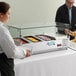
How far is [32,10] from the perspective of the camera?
3.40 m

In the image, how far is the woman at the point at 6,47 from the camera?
137 cm

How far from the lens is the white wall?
322 cm

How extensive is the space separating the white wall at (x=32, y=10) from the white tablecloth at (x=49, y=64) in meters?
1.46

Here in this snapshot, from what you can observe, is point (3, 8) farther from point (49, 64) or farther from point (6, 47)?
point (49, 64)

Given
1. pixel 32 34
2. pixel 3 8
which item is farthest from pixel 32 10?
pixel 3 8

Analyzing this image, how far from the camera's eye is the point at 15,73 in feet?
5.13

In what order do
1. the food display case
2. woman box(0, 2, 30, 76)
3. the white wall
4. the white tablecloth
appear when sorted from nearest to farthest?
woman box(0, 2, 30, 76), the white tablecloth, the food display case, the white wall

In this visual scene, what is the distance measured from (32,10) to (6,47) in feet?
6.84

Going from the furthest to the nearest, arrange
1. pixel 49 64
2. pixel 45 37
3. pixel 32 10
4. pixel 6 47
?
pixel 32 10, pixel 45 37, pixel 49 64, pixel 6 47

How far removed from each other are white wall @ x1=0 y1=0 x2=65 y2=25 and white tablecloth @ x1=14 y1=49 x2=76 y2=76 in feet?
4.79

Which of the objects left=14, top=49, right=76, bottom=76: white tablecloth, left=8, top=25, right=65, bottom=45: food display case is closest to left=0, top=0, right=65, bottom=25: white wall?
left=8, top=25, right=65, bottom=45: food display case

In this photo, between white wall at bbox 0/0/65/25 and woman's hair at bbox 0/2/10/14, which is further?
white wall at bbox 0/0/65/25

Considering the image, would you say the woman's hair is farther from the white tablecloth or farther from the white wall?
the white wall

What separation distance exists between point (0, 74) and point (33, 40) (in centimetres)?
47
